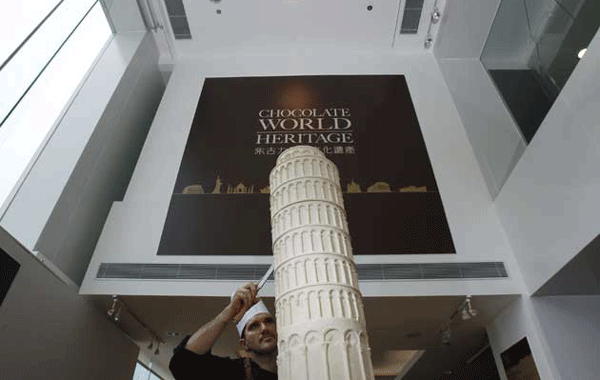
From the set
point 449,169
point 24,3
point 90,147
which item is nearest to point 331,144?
point 449,169

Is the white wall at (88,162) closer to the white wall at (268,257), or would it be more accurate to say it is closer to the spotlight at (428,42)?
the white wall at (268,257)

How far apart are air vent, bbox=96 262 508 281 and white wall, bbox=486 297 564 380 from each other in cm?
42

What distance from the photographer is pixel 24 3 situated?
4.79 meters

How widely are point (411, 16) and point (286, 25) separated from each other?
231 cm

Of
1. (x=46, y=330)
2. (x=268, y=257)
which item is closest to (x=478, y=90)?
(x=268, y=257)

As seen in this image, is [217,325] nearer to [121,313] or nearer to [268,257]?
[268,257]

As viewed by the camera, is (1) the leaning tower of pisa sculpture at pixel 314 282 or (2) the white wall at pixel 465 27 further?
(2) the white wall at pixel 465 27

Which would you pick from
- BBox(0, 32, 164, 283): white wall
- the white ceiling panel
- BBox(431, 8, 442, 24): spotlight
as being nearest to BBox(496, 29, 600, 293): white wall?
BBox(431, 8, 442, 24): spotlight

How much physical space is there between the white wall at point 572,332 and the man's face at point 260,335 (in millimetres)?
3123

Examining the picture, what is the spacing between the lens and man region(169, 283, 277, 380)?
2312mm

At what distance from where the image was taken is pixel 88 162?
5211 mm

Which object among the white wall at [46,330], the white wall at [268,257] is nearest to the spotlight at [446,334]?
the white wall at [268,257]

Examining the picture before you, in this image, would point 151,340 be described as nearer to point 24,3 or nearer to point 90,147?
point 90,147

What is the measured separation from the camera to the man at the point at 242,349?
7.59 ft
